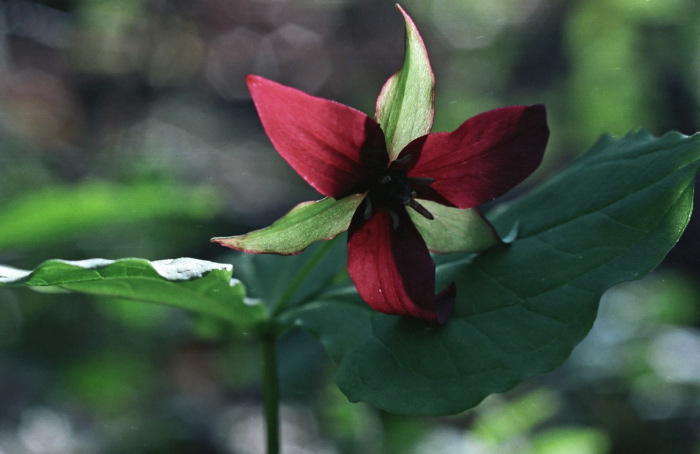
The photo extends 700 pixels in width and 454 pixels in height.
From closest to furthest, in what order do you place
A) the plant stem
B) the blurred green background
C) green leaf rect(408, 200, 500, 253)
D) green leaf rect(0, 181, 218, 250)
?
green leaf rect(408, 200, 500, 253), the plant stem, green leaf rect(0, 181, 218, 250), the blurred green background

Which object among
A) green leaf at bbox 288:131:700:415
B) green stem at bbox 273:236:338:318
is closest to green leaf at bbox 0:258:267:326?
green stem at bbox 273:236:338:318

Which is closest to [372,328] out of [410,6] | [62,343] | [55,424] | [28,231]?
[28,231]

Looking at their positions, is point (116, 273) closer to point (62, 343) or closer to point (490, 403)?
point (490, 403)

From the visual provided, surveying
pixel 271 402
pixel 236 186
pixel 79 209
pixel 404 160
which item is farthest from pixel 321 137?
pixel 236 186

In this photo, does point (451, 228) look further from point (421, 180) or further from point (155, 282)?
point (155, 282)

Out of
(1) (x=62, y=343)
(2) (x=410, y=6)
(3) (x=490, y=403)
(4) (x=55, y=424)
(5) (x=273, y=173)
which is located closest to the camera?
(3) (x=490, y=403)

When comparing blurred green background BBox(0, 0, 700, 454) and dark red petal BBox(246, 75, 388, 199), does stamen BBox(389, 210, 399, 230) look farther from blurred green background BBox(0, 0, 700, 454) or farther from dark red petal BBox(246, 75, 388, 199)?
blurred green background BBox(0, 0, 700, 454)
